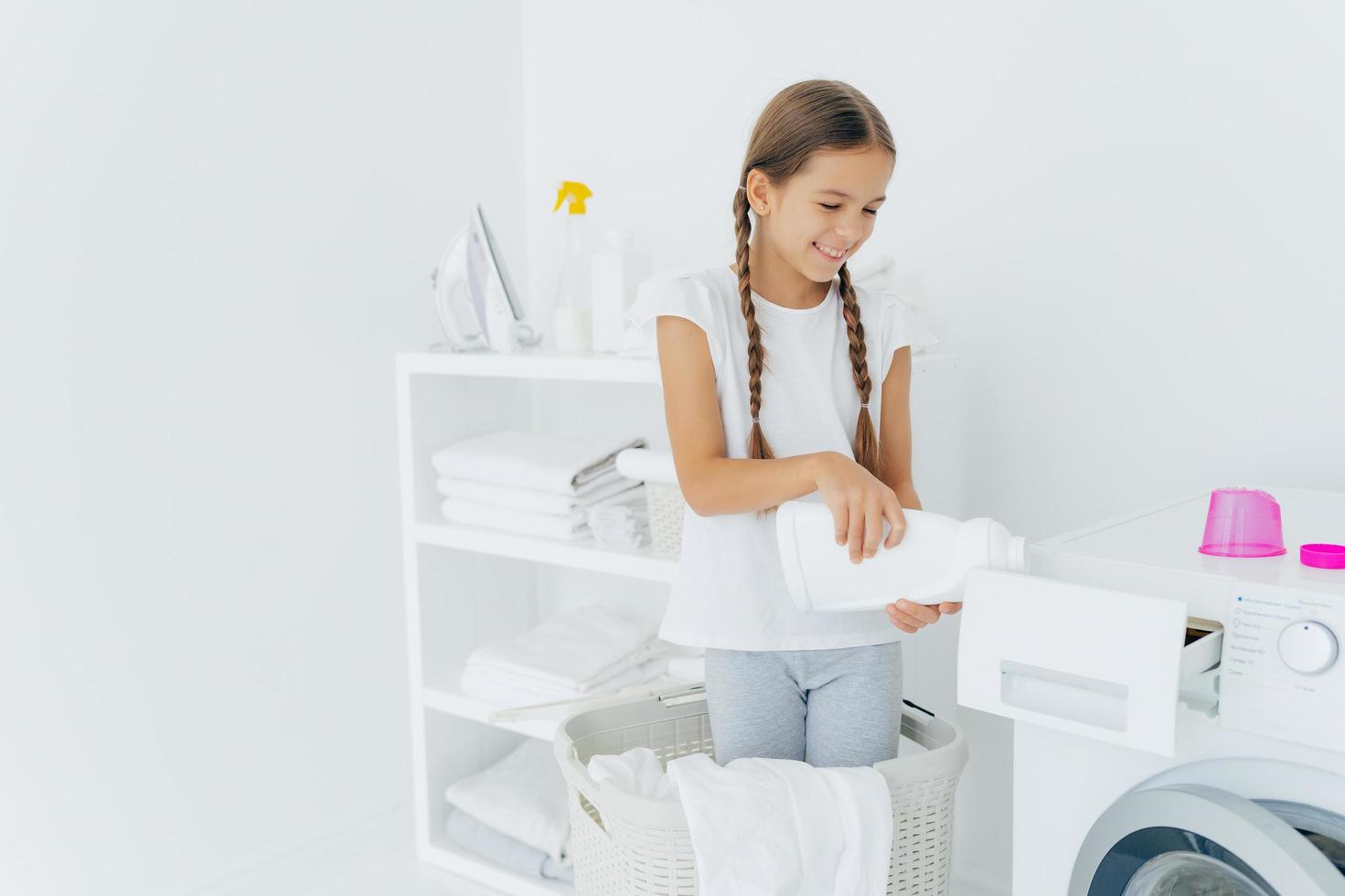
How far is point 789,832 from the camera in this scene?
114 cm

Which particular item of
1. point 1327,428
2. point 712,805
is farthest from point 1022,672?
point 1327,428

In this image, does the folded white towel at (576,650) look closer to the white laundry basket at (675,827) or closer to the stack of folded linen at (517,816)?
the stack of folded linen at (517,816)

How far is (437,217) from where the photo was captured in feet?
7.14

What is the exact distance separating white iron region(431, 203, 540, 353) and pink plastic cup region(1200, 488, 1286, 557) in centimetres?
119

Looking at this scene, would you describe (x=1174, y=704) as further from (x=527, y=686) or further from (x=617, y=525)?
(x=527, y=686)

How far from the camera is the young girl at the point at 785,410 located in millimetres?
1184

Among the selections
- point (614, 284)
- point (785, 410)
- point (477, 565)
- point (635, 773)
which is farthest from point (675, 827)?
point (477, 565)

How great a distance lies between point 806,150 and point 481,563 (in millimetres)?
1256

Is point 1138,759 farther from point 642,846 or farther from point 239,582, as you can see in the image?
point 239,582

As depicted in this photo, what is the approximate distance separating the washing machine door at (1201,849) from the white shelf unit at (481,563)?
2.27 ft

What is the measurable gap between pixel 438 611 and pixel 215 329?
63cm

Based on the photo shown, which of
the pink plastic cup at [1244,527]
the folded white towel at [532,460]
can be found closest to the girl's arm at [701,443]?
the pink plastic cup at [1244,527]

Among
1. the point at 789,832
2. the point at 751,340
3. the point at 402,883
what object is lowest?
the point at 402,883

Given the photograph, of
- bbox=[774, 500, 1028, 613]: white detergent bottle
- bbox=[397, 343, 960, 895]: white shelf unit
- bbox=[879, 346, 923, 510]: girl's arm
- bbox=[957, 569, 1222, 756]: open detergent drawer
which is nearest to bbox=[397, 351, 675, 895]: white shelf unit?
bbox=[397, 343, 960, 895]: white shelf unit
